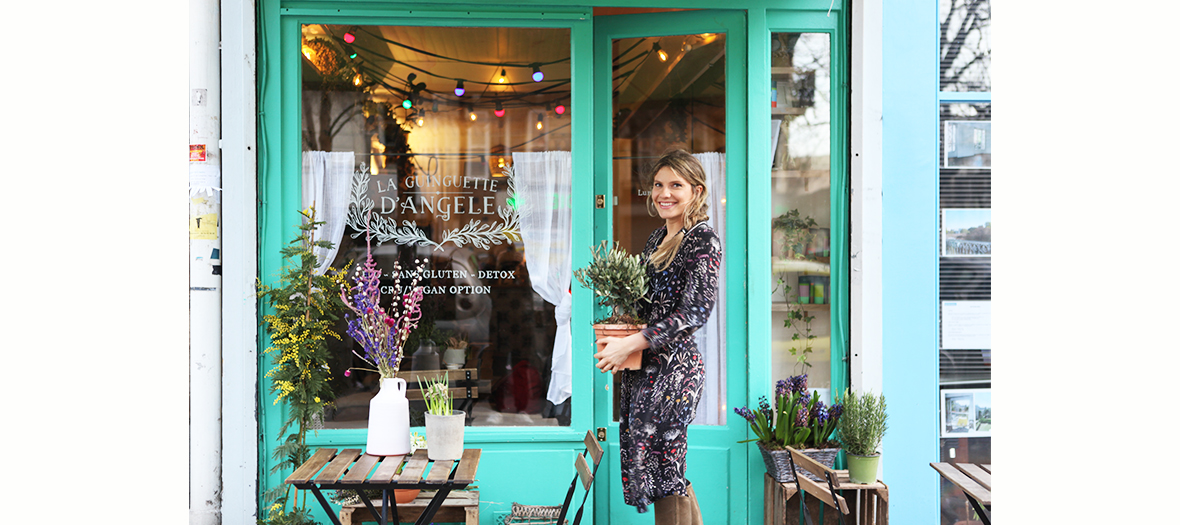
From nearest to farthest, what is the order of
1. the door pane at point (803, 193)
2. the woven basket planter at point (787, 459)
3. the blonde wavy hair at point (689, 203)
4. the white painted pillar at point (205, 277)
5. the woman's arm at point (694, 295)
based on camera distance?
1. the woman's arm at point (694, 295)
2. the blonde wavy hair at point (689, 203)
3. the woven basket planter at point (787, 459)
4. the white painted pillar at point (205, 277)
5. the door pane at point (803, 193)

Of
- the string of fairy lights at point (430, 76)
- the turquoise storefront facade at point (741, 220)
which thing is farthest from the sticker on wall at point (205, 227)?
the string of fairy lights at point (430, 76)

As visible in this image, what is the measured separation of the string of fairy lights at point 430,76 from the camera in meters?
4.02

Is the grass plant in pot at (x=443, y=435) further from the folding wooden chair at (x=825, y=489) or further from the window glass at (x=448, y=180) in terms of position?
the folding wooden chair at (x=825, y=489)

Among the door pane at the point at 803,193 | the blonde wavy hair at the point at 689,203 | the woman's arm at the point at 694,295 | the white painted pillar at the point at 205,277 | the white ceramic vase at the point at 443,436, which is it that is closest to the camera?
the white ceramic vase at the point at 443,436

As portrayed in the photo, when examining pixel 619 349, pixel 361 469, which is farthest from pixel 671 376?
pixel 361 469

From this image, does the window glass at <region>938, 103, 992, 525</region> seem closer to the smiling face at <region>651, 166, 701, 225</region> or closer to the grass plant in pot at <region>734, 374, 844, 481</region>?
the grass plant in pot at <region>734, 374, 844, 481</region>

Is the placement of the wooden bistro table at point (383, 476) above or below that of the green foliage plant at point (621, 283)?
below

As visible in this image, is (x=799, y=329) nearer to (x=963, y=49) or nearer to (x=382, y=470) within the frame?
(x=963, y=49)

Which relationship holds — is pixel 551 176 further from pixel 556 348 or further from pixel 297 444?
pixel 297 444

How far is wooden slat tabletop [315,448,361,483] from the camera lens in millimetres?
2658

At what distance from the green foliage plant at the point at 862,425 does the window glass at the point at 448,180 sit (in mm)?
1674

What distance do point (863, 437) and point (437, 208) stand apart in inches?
113

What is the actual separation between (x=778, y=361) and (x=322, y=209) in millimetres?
3047
